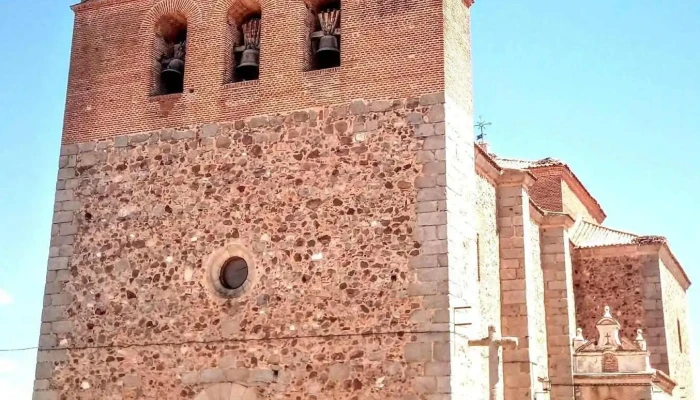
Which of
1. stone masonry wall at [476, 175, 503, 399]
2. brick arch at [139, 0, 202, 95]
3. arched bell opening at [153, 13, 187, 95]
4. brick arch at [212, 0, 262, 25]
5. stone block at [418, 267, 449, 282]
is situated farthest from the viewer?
stone masonry wall at [476, 175, 503, 399]

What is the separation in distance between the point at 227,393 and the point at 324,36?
184 inches

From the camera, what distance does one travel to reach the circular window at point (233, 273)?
10367 mm

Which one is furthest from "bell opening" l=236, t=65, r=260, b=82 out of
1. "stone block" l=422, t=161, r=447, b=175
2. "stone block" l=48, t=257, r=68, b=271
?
"stone block" l=48, t=257, r=68, b=271

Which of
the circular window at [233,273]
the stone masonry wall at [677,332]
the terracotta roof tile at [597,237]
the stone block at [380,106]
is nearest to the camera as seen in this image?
the stone block at [380,106]

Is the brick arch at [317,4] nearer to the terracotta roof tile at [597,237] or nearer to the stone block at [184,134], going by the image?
the stone block at [184,134]

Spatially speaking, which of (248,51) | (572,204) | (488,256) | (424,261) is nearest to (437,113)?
(424,261)

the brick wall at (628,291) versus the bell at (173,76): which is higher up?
the bell at (173,76)

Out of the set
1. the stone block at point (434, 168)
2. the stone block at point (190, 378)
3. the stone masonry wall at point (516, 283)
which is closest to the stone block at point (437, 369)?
the stone block at point (434, 168)

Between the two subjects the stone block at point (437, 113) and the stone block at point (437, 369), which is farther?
the stone block at point (437, 113)

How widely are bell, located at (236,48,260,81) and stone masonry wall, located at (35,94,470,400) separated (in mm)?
905

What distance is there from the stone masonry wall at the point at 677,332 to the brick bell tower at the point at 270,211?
778 cm

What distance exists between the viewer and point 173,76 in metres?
11.9

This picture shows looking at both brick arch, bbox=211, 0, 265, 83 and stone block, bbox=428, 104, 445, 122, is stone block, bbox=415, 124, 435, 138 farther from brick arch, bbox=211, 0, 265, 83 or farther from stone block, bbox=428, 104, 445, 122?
brick arch, bbox=211, 0, 265, 83

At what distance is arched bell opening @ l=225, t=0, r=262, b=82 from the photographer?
37.1 ft
